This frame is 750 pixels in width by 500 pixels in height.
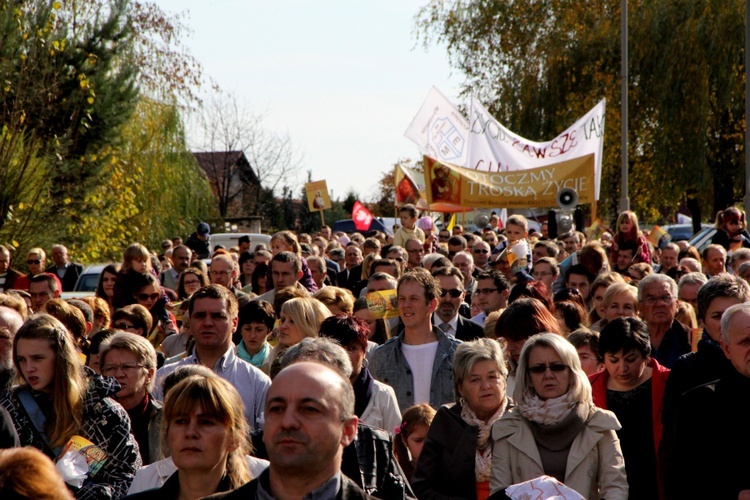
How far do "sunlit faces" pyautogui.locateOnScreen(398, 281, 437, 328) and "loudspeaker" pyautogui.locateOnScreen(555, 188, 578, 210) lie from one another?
8.71 metres

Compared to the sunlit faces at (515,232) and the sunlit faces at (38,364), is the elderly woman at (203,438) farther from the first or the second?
the sunlit faces at (515,232)

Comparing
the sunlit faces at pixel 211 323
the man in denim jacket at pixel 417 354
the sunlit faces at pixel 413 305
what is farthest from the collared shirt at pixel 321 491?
the sunlit faces at pixel 413 305

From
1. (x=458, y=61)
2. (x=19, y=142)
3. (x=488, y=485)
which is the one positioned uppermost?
(x=458, y=61)

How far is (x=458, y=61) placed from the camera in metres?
35.0

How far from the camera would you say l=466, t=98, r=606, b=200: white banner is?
17.5 metres

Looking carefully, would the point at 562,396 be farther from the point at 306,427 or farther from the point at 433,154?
the point at 433,154

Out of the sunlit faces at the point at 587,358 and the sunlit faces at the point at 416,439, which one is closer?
Answer: the sunlit faces at the point at 416,439

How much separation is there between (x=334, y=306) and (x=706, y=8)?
23600 millimetres

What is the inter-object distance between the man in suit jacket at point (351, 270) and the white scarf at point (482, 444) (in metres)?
8.54

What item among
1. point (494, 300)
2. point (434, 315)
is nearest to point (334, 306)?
point (434, 315)

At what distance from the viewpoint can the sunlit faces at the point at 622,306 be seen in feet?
26.9

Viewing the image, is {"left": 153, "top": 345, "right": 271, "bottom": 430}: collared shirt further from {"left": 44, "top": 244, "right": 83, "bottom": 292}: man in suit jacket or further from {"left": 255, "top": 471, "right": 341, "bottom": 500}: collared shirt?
{"left": 44, "top": 244, "right": 83, "bottom": 292}: man in suit jacket

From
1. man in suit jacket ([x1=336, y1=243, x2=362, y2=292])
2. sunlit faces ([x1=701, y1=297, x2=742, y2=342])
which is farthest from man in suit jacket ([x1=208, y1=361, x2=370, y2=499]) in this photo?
man in suit jacket ([x1=336, y1=243, x2=362, y2=292])

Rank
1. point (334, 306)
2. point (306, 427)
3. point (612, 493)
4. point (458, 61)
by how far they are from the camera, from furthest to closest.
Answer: point (458, 61), point (334, 306), point (612, 493), point (306, 427)
